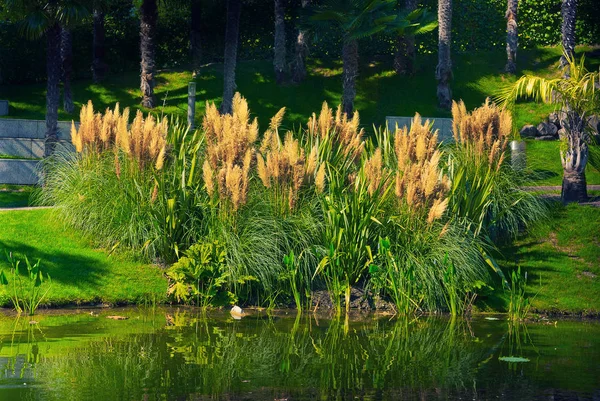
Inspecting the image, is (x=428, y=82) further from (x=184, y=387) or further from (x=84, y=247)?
(x=184, y=387)

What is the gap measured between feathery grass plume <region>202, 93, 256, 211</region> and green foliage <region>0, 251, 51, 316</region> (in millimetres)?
2687

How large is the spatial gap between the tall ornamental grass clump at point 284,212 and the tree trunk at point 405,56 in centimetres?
2182

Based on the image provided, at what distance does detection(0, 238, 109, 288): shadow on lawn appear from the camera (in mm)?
14484

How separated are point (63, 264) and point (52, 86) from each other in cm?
1276

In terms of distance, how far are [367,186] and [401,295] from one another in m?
1.83

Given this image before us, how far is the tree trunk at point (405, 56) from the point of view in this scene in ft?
123

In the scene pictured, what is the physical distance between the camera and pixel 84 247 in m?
15.4

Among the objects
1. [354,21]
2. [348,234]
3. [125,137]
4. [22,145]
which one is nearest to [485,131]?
[348,234]

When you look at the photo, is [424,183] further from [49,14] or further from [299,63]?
[299,63]

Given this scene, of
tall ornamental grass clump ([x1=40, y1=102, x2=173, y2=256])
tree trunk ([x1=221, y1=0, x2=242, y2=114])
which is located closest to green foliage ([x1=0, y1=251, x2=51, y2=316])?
tall ornamental grass clump ([x1=40, y1=102, x2=173, y2=256])

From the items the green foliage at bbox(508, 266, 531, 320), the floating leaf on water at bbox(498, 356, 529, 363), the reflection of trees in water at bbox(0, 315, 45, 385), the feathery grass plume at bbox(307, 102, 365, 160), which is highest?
the feathery grass plume at bbox(307, 102, 365, 160)

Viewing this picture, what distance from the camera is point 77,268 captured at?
48.4ft

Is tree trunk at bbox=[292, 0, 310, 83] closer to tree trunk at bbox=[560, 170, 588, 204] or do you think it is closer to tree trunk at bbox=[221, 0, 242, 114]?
tree trunk at bbox=[221, 0, 242, 114]

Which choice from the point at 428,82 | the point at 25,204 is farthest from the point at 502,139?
the point at 428,82
